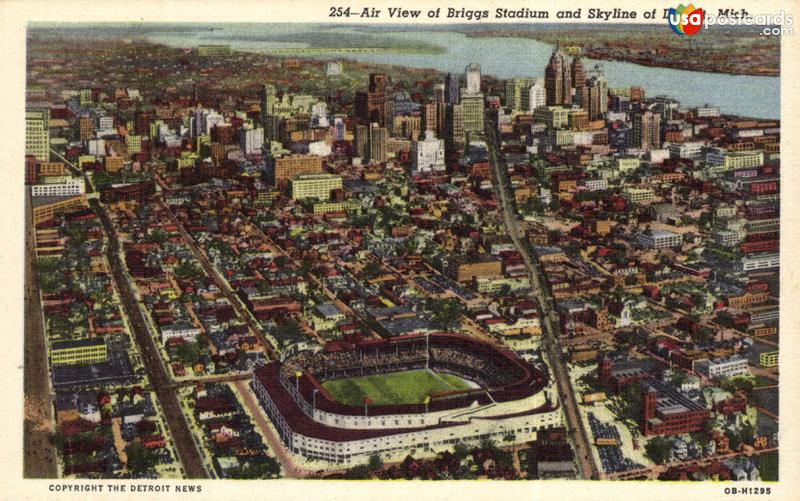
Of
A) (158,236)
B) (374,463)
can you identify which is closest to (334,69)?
(158,236)

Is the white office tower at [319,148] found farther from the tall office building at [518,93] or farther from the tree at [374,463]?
the tree at [374,463]

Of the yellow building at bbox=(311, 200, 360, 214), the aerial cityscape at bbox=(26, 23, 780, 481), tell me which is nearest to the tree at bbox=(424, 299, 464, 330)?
the aerial cityscape at bbox=(26, 23, 780, 481)

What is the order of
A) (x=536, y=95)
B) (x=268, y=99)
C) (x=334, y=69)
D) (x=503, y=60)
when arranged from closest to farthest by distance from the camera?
1. (x=503, y=60)
2. (x=334, y=69)
3. (x=536, y=95)
4. (x=268, y=99)

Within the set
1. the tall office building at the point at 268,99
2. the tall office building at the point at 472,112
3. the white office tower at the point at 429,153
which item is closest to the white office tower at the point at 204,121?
the tall office building at the point at 268,99

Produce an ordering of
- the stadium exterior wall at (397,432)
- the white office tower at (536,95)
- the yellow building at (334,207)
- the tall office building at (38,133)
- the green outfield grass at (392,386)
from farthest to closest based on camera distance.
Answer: the yellow building at (334,207)
the white office tower at (536,95)
the tall office building at (38,133)
the green outfield grass at (392,386)
the stadium exterior wall at (397,432)

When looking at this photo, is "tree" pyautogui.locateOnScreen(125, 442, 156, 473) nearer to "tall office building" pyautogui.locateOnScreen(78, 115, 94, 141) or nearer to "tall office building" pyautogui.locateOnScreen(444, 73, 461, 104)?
"tall office building" pyautogui.locateOnScreen(78, 115, 94, 141)

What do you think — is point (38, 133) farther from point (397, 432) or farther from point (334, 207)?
point (397, 432)
